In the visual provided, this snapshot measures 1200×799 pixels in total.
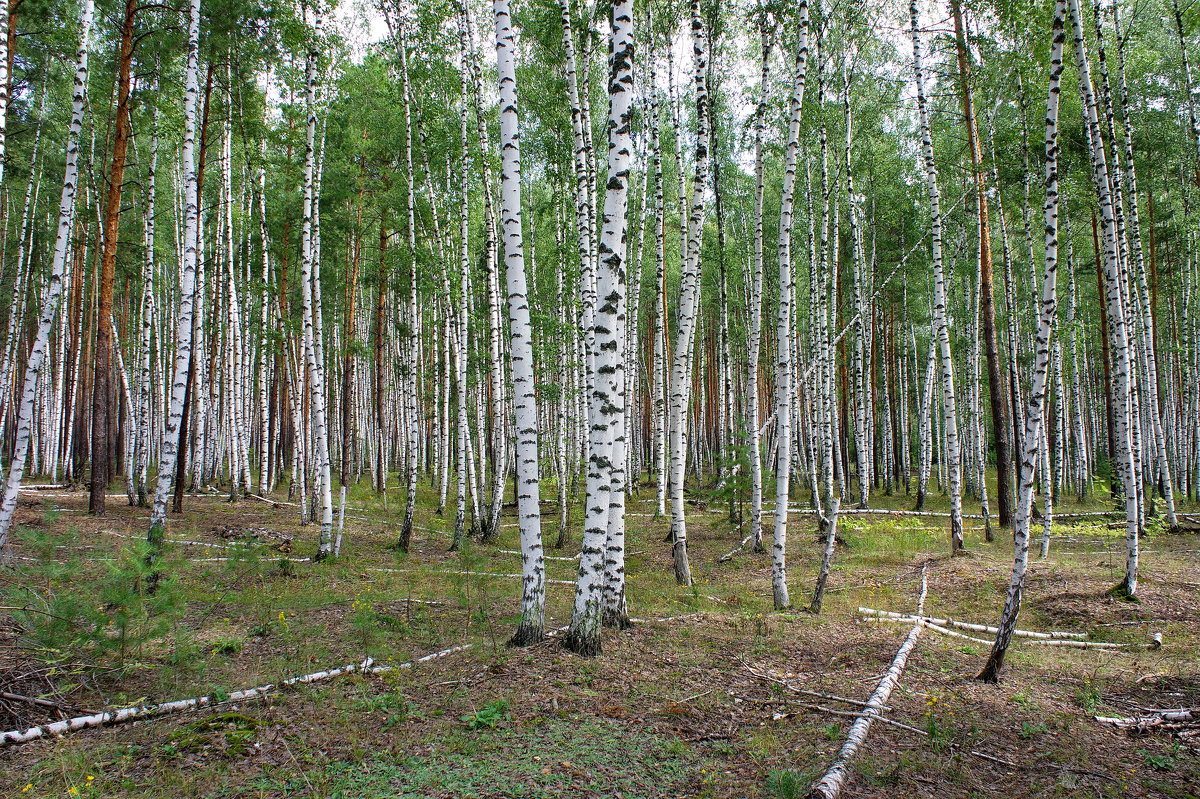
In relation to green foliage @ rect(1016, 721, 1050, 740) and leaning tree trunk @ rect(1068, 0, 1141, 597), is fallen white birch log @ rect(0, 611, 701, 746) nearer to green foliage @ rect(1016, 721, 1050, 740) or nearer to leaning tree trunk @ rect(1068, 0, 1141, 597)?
green foliage @ rect(1016, 721, 1050, 740)

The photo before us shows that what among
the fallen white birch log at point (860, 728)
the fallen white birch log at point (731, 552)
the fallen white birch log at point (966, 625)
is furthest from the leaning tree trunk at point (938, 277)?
the fallen white birch log at point (860, 728)

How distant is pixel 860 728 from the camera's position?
13.7 feet

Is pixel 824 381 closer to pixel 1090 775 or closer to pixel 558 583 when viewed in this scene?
pixel 558 583

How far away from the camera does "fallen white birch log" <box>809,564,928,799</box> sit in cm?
340

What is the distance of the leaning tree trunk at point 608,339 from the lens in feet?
18.8

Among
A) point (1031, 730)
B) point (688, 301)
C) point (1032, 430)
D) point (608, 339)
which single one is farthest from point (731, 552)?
point (1031, 730)

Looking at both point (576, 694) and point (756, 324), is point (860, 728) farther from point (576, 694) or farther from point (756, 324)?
point (756, 324)

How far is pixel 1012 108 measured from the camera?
1677 centimetres

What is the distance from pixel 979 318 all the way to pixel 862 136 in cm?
767

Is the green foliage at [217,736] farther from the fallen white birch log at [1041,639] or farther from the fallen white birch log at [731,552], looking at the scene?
the fallen white birch log at [731,552]

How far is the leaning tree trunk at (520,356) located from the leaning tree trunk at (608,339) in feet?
1.49

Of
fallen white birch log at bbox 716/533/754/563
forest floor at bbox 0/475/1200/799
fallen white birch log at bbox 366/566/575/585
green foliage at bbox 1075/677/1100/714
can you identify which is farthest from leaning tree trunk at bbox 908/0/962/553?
fallen white birch log at bbox 366/566/575/585

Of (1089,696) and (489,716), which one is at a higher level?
(489,716)

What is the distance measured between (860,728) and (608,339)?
359 cm
